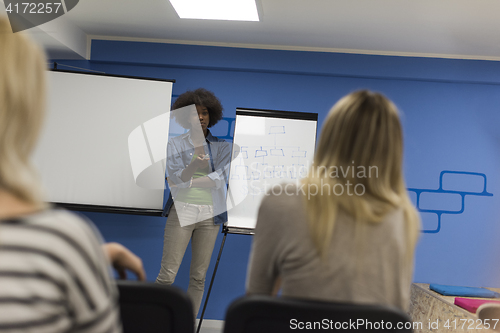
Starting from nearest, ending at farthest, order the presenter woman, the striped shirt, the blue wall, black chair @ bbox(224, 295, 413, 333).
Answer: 1. the striped shirt
2. black chair @ bbox(224, 295, 413, 333)
3. the presenter woman
4. the blue wall

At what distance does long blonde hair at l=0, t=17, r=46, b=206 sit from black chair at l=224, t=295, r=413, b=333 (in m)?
0.43

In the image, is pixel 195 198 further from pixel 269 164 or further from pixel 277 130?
pixel 277 130

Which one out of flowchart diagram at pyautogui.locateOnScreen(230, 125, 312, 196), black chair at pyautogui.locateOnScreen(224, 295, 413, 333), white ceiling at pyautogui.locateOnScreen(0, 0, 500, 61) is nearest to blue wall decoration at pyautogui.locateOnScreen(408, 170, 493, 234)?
white ceiling at pyautogui.locateOnScreen(0, 0, 500, 61)

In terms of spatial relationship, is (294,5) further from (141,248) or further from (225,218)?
(141,248)

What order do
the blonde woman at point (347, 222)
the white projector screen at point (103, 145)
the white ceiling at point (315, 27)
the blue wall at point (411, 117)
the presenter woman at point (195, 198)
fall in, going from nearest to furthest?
1. the blonde woman at point (347, 222)
2. the white ceiling at point (315, 27)
3. the presenter woman at point (195, 198)
4. the white projector screen at point (103, 145)
5. the blue wall at point (411, 117)

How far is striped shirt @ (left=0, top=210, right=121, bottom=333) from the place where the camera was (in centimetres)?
51

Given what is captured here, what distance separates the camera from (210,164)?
2775mm

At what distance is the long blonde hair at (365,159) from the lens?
0.90 metres

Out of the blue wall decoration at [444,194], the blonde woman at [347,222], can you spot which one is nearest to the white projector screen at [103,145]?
the blue wall decoration at [444,194]

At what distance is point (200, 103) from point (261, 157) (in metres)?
0.63

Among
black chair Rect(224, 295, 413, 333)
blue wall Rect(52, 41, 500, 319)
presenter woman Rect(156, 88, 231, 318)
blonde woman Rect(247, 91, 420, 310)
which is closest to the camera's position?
black chair Rect(224, 295, 413, 333)

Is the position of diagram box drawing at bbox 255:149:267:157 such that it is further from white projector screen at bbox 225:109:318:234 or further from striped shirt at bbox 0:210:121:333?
striped shirt at bbox 0:210:121:333

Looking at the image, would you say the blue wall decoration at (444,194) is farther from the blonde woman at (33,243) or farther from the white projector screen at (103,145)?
the blonde woman at (33,243)

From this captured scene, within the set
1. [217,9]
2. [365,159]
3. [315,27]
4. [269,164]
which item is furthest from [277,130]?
[365,159]
